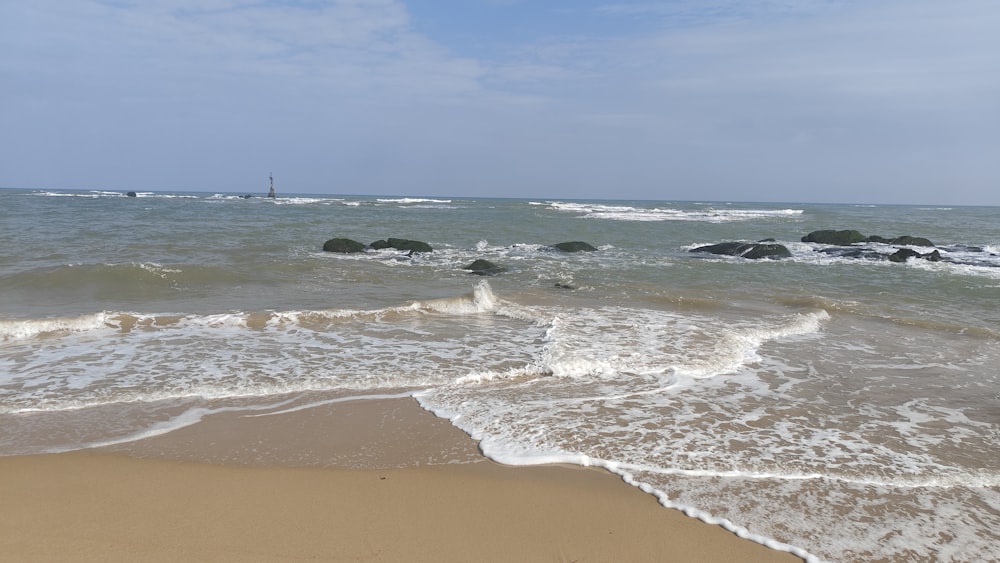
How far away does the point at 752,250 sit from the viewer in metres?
20.0

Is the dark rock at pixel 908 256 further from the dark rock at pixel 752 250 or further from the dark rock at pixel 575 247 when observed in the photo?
the dark rock at pixel 575 247

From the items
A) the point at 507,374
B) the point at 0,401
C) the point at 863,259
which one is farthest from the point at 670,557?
the point at 863,259

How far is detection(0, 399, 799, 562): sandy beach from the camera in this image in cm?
313

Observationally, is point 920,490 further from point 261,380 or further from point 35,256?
point 35,256

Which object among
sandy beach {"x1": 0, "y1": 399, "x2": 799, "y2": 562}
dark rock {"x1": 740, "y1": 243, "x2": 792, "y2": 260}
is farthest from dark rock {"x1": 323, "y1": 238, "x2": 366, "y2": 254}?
sandy beach {"x1": 0, "y1": 399, "x2": 799, "y2": 562}

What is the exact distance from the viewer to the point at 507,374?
6.51 m

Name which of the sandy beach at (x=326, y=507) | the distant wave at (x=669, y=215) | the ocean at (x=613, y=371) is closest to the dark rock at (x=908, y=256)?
the ocean at (x=613, y=371)

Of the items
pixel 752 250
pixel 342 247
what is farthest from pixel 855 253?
pixel 342 247

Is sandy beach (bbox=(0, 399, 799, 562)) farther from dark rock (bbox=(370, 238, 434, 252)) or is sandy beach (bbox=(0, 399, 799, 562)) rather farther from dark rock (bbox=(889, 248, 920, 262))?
dark rock (bbox=(889, 248, 920, 262))

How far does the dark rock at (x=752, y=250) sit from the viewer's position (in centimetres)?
1978

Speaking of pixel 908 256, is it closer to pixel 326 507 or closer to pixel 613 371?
pixel 613 371

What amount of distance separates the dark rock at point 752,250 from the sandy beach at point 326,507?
57.8ft

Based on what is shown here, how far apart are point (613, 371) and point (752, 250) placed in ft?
50.2

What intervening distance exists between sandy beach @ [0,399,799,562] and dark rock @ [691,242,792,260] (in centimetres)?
1761
